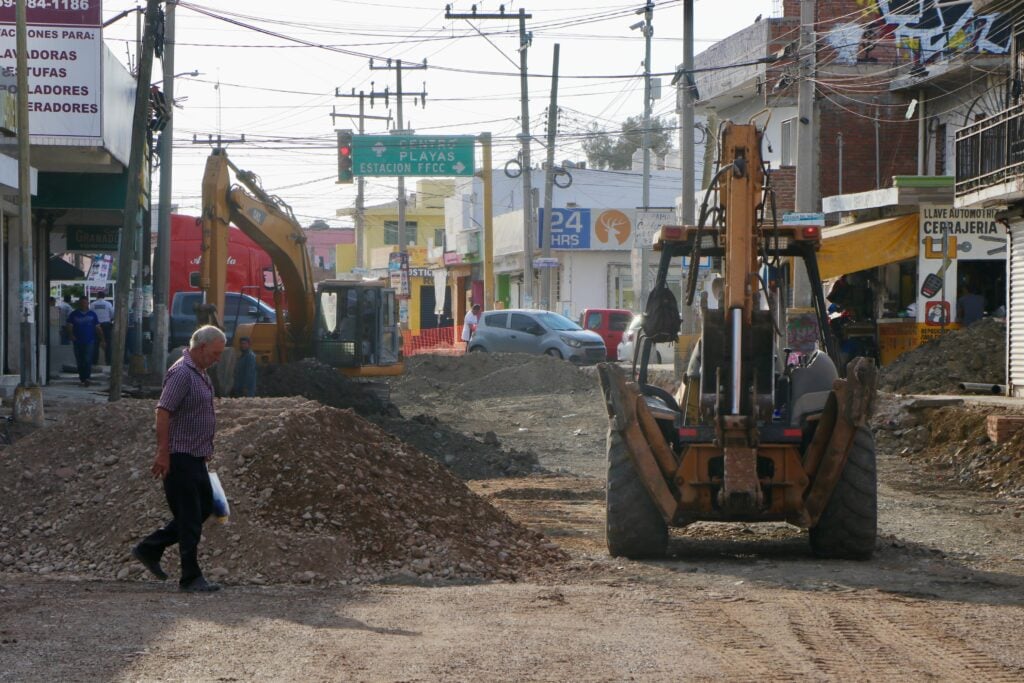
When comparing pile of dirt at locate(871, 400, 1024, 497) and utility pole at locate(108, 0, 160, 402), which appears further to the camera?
utility pole at locate(108, 0, 160, 402)

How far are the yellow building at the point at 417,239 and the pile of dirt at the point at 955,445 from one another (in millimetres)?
52025

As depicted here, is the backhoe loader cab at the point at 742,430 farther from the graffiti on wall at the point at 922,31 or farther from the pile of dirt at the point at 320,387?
the graffiti on wall at the point at 922,31

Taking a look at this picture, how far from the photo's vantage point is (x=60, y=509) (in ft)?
35.0

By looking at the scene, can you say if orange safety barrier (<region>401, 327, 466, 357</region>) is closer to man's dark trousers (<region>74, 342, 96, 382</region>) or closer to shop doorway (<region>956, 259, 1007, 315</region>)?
man's dark trousers (<region>74, 342, 96, 382</region>)

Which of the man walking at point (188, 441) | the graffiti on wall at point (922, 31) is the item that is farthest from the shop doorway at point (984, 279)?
the man walking at point (188, 441)

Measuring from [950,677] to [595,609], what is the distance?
2382mm

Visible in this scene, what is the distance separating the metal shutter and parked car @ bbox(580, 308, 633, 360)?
21.1 meters

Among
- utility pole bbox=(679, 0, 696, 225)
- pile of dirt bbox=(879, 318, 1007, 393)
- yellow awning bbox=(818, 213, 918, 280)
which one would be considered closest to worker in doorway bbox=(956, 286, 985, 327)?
yellow awning bbox=(818, 213, 918, 280)

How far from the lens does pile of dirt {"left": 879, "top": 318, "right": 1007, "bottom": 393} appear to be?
77.5ft

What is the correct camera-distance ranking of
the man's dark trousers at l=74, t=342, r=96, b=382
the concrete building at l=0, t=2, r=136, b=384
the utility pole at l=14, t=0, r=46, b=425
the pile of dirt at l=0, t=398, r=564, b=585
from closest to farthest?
the pile of dirt at l=0, t=398, r=564, b=585
the utility pole at l=14, t=0, r=46, b=425
the concrete building at l=0, t=2, r=136, b=384
the man's dark trousers at l=74, t=342, r=96, b=382

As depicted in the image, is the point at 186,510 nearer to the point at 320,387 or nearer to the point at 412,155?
the point at 320,387

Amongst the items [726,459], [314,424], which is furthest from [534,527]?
[726,459]

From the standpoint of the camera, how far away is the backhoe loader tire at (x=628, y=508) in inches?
401

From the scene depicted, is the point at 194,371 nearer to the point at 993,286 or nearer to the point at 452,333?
the point at 993,286
